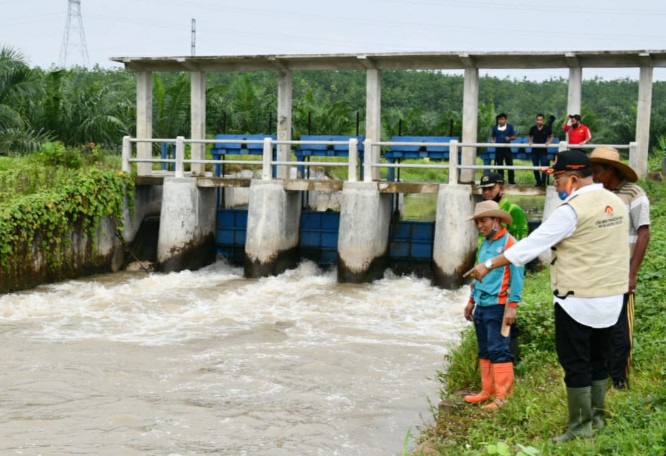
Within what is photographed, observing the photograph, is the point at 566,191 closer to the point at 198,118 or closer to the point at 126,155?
the point at 126,155

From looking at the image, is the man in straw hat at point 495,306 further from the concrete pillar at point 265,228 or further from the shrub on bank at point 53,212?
the concrete pillar at point 265,228

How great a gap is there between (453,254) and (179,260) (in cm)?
547

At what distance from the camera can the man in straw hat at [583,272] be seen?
5.53 m

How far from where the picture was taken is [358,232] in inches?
686

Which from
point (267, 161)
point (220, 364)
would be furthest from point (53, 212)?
point (220, 364)

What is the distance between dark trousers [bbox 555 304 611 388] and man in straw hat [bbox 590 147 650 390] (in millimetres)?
861

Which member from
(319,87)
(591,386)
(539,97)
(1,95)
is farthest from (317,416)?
(539,97)

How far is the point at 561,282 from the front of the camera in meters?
5.62

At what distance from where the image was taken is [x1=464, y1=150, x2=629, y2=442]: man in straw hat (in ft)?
18.1

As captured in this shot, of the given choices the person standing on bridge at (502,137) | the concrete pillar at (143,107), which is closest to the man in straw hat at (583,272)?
the person standing on bridge at (502,137)

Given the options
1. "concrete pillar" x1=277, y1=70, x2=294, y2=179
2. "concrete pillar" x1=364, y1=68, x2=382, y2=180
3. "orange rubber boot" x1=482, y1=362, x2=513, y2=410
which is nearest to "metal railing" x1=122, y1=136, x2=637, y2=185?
"concrete pillar" x1=364, y1=68, x2=382, y2=180

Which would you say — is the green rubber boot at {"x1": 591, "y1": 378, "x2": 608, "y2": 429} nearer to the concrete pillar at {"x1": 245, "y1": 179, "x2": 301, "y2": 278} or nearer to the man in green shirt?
the man in green shirt

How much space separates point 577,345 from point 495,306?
4.57 feet

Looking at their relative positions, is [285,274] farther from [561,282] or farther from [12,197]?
[561,282]
